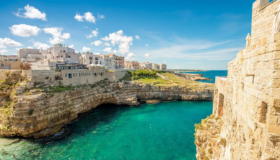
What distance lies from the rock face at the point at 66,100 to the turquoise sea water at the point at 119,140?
5.24 ft

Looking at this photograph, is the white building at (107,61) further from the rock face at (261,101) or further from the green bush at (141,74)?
the rock face at (261,101)

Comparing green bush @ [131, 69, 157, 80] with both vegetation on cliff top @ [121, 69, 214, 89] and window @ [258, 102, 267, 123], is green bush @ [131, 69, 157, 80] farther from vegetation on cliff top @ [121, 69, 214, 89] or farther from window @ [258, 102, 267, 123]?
window @ [258, 102, 267, 123]

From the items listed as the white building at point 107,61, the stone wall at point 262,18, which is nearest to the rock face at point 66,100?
the white building at point 107,61

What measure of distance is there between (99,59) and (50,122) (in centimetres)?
3158

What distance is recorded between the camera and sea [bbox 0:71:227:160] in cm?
1496

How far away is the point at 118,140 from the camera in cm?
1794

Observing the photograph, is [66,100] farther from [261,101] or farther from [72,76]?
[261,101]

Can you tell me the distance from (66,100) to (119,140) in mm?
12977

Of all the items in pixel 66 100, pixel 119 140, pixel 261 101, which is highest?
pixel 261 101

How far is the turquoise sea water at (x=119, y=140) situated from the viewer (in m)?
15.0

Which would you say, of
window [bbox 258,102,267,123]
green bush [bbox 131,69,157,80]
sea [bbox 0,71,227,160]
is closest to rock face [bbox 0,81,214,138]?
sea [bbox 0,71,227,160]

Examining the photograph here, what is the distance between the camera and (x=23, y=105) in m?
18.0

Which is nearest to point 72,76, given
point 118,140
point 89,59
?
Answer: point 118,140

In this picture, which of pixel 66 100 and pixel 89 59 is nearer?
pixel 66 100
